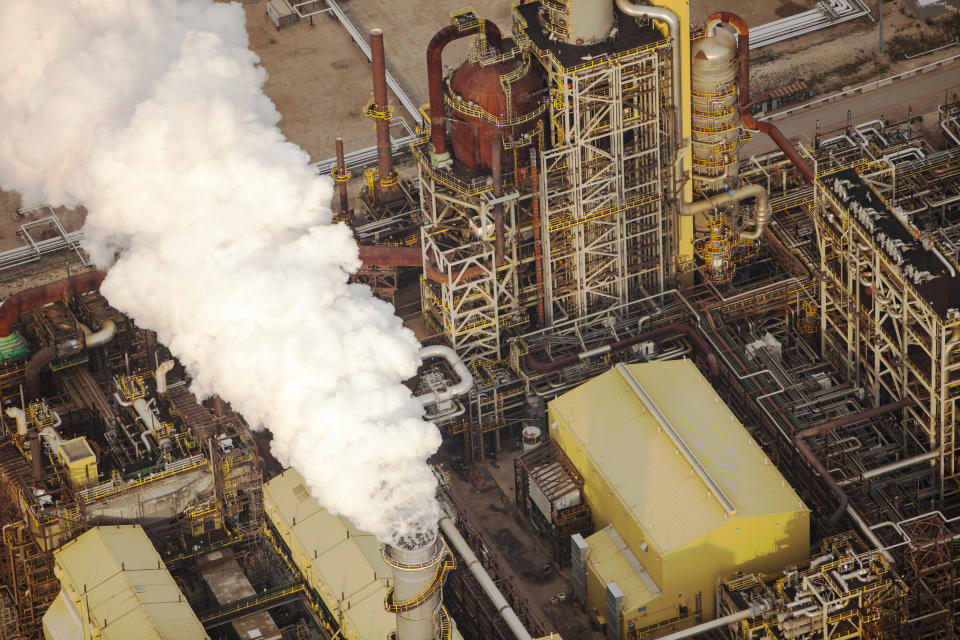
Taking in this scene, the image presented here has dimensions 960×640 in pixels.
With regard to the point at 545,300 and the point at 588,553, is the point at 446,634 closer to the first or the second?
the point at 588,553

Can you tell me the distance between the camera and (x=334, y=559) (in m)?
138

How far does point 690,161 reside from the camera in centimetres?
15175

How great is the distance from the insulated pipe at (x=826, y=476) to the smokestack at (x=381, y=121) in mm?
38268

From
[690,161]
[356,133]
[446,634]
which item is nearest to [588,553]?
[446,634]

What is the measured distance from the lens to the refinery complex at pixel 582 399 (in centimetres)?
13525

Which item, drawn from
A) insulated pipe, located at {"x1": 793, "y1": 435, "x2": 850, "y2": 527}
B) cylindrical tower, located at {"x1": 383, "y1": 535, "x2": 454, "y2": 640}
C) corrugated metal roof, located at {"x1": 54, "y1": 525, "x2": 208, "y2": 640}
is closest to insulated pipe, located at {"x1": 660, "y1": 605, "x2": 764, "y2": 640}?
insulated pipe, located at {"x1": 793, "y1": 435, "x2": 850, "y2": 527}

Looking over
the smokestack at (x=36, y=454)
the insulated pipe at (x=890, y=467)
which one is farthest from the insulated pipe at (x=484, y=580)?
the smokestack at (x=36, y=454)

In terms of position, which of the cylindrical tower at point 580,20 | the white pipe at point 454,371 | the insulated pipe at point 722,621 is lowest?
the insulated pipe at point 722,621

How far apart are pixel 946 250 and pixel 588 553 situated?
29.8m

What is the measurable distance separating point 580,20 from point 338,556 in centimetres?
3729

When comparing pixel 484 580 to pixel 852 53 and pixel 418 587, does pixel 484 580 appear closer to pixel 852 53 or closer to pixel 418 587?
pixel 418 587

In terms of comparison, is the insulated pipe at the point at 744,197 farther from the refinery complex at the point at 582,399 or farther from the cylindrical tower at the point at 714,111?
the cylindrical tower at the point at 714,111

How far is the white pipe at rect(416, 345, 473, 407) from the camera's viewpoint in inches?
5753

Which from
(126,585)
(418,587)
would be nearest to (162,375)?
(126,585)
